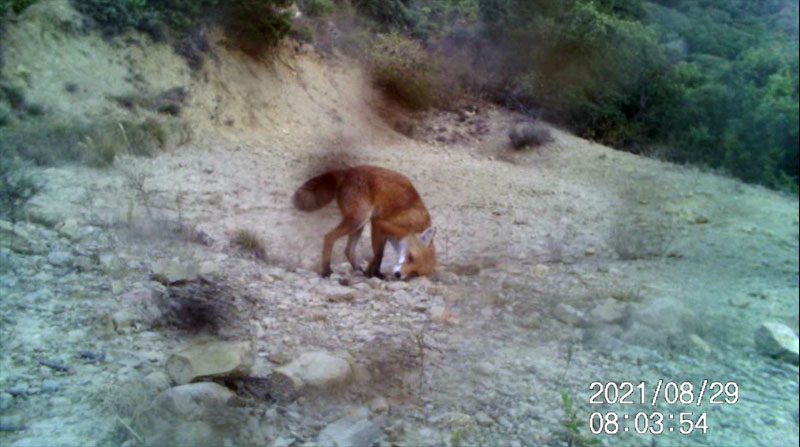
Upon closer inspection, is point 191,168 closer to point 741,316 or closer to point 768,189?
point 741,316

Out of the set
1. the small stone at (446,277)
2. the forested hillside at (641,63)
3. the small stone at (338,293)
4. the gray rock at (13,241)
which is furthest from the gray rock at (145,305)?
the small stone at (446,277)

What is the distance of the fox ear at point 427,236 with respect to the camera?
17.1ft

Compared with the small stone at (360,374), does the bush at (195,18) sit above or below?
above

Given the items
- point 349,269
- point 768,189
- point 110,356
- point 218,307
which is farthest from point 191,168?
point 768,189

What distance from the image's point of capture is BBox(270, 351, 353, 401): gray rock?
10.7 feet

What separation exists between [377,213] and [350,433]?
2679 millimetres

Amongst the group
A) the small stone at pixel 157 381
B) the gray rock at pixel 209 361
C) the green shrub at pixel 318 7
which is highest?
the green shrub at pixel 318 7

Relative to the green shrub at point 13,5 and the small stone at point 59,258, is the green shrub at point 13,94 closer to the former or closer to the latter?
the green shrub at point 13,5

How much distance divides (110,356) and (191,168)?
132cm

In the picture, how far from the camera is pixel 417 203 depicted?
16.7 feet

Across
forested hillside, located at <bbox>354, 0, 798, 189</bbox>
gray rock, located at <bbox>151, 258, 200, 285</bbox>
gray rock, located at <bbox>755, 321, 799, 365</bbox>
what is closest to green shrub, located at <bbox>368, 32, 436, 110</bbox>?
forested hillside, located at <bbox>354, 0, 798, 189</bbox>

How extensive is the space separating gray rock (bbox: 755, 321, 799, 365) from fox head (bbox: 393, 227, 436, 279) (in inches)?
97.8

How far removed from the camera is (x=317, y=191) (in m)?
4.53
